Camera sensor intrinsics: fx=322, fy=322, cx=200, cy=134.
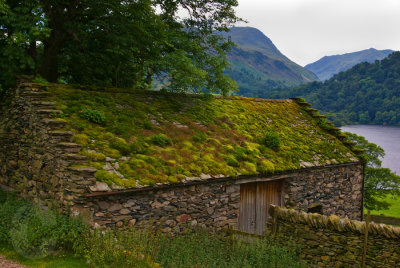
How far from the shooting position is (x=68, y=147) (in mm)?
8117

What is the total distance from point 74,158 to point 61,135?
0.93 m

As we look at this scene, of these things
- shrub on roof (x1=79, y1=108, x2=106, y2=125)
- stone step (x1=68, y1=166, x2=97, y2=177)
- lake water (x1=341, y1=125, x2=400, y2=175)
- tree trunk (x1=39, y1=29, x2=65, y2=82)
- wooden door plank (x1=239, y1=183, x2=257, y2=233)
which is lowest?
lake water (x1=341, y1=125, x2=400, y2=175)

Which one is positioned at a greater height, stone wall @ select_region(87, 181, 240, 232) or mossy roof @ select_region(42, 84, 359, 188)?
mossy roof @ select_region(42, 84, 359, 188)

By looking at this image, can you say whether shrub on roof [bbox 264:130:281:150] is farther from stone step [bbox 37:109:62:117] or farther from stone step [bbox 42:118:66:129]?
stone step [bbox 37:109:62:117]

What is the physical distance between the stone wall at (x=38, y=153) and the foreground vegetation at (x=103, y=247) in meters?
0.57

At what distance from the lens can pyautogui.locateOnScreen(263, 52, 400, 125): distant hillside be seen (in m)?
83.5

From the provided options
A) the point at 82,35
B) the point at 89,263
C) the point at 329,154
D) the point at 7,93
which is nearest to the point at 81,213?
the point at 89,263

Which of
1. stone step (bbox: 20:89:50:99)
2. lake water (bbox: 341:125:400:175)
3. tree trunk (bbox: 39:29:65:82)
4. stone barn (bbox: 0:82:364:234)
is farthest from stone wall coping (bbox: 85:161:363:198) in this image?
lake water (bbox: 341:125:400:175)

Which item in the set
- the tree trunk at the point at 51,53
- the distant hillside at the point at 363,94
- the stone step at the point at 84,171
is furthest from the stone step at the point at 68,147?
the distant hillside at the point at 363,94

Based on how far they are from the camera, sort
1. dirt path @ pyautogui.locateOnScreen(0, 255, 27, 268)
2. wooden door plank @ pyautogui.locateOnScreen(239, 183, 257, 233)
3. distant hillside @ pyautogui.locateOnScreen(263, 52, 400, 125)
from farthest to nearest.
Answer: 1. distant hillside @ pyautogui.locateOnScreen(263, 52, 400, 125)
2. wooden door plank @ pyautogui.locateOnScreen(239, 183, 257, 233)
3. dirt path @ pyautogui.locateOnScreen(0, 255, 27, 268)

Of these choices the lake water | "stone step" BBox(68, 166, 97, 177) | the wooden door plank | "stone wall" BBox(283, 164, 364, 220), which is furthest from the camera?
the lake water

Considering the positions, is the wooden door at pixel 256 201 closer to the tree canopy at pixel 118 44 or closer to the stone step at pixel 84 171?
the tree canopy at pixel 118 44

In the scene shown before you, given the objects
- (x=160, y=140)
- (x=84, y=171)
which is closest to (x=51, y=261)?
(x=84, y=171)

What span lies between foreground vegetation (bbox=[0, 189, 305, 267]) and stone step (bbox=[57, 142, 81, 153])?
1535 millimetres
